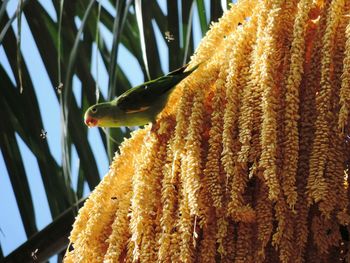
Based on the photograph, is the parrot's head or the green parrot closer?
the green parrot

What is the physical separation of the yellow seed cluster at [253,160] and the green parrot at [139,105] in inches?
1.2

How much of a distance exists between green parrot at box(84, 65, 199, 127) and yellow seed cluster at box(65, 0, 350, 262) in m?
0.03

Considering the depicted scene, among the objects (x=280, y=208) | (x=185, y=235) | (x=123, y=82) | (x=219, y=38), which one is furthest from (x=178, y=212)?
(x=123, y=82)

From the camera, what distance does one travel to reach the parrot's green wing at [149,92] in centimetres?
124

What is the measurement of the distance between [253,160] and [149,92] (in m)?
0.26

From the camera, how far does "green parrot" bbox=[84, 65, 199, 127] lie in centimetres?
125

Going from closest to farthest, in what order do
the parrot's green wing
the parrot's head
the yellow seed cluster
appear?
the yellow seed cluster
the parrot's green wing
the parrot's head

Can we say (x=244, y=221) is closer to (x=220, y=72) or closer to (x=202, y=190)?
(x=202, y=190)

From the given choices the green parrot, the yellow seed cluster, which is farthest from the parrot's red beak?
the yellow seed cluster

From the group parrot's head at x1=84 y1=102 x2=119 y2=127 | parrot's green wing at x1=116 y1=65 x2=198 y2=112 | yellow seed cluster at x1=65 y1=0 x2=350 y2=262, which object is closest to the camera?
yellow seed cluster at x1=65 y1=0 x2=350 y2=262

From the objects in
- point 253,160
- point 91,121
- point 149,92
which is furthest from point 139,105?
point 253,160

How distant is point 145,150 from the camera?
3.95ft

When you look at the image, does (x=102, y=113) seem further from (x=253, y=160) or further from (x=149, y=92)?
(x=253, y=160)

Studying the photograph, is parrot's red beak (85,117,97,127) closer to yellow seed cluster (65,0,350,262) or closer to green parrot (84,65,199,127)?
green parrot (84,65,199,127)
